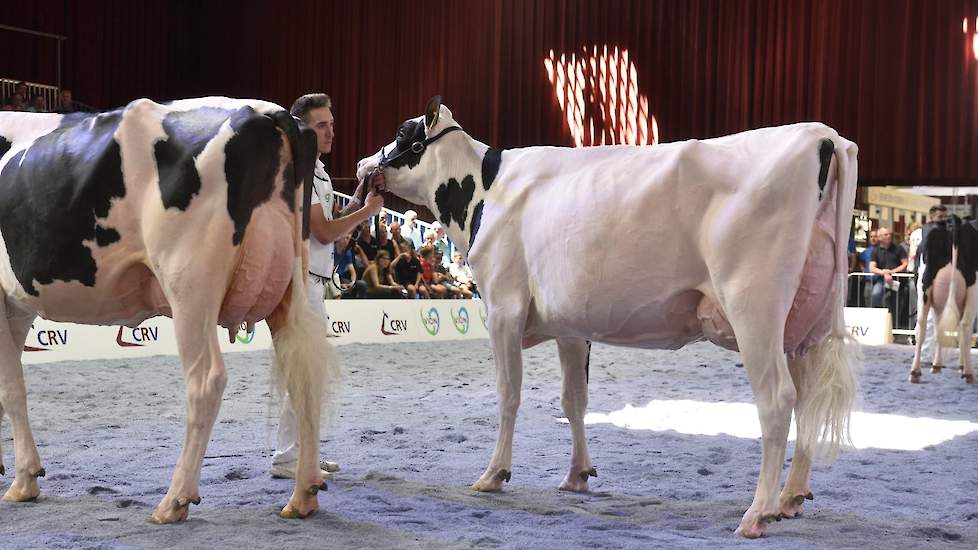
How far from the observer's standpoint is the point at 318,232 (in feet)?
15.0

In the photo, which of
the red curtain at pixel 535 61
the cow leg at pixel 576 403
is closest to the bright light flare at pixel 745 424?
the cow leg at pixel 576 403

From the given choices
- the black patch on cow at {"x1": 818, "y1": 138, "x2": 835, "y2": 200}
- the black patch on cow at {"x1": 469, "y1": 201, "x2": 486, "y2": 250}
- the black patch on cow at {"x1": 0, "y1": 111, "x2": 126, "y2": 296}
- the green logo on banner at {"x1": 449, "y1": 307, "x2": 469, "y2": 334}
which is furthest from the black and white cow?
the black patch on cow at {"x1": 0, "y1": 111, "x2": 126, "y2": 296}

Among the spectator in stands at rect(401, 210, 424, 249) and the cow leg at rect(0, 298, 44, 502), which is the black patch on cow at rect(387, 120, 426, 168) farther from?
the spectator in stands at rect(401, 210, 424, 249)

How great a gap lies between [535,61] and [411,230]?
5.44 meters

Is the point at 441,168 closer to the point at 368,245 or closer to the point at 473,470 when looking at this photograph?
the point at 473,470

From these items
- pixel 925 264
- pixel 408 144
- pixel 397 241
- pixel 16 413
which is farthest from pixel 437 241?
pixel 16 413

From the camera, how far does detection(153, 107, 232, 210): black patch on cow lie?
3.57 meters

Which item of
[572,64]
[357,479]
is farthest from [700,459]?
[572,64]

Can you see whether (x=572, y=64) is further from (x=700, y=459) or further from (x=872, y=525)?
(x=872, y=525)

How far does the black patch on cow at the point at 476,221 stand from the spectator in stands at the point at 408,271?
353 inches

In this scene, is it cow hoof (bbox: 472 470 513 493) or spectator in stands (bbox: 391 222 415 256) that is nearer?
cow hoof (bbox: 472 470 513 493)

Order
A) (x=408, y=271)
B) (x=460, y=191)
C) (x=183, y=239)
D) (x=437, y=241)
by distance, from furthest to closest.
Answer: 1. (x=437, y=241)
2. (x=408, y=271)
3. (x=460, y=191)
4. (x=183, y=239)

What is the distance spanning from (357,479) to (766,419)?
1.85 metres

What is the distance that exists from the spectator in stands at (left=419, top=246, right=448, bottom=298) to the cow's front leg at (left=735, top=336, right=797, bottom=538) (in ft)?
36.3
